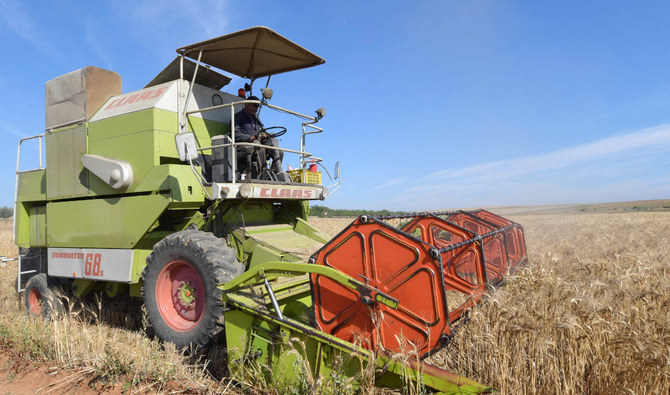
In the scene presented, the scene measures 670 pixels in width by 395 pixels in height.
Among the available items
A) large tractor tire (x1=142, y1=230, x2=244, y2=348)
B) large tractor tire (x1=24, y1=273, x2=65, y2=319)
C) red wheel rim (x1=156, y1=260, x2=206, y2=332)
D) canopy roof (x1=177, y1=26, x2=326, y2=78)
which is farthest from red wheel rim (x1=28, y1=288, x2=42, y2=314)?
canopy roof (x1=177, y1=26, x2=326, y2=78)

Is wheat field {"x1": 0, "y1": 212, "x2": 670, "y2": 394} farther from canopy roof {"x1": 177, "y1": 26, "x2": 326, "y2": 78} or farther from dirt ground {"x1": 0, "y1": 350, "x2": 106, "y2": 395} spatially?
canopy roof {"x1": 177, "y1": 26, "x2": 326, "y2": 78}

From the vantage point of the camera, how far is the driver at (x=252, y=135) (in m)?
5.07

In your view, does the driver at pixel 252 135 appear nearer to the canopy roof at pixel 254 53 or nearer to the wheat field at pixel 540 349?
the canopy roof at pixel 254 53

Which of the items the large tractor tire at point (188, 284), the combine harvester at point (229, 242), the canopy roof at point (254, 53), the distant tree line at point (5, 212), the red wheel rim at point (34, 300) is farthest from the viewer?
the distant tree line at point (5, 212)

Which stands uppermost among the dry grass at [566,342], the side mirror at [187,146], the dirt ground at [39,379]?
the side mirror at [187,146]

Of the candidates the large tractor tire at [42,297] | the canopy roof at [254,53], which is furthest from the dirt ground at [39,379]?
the canopy roof at [254,53]

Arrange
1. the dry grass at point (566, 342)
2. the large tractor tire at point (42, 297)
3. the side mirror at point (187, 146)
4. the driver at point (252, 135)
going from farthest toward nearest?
the large tractor tire at point (42, 297), the driver at point (252, 135), the side mirror at point (187, 146), the dry grass at point (566, 342)

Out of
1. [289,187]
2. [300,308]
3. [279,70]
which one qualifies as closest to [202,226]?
[289,187]

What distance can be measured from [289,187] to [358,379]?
2.91 m

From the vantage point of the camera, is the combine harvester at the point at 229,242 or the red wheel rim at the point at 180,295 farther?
the red wheel rim at the point at 180,295

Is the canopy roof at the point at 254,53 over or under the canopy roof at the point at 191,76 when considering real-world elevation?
over

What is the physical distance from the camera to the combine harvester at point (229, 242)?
2820 millimetres

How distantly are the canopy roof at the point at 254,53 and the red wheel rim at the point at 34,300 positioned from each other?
447cm

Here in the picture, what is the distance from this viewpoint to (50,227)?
233 inches
